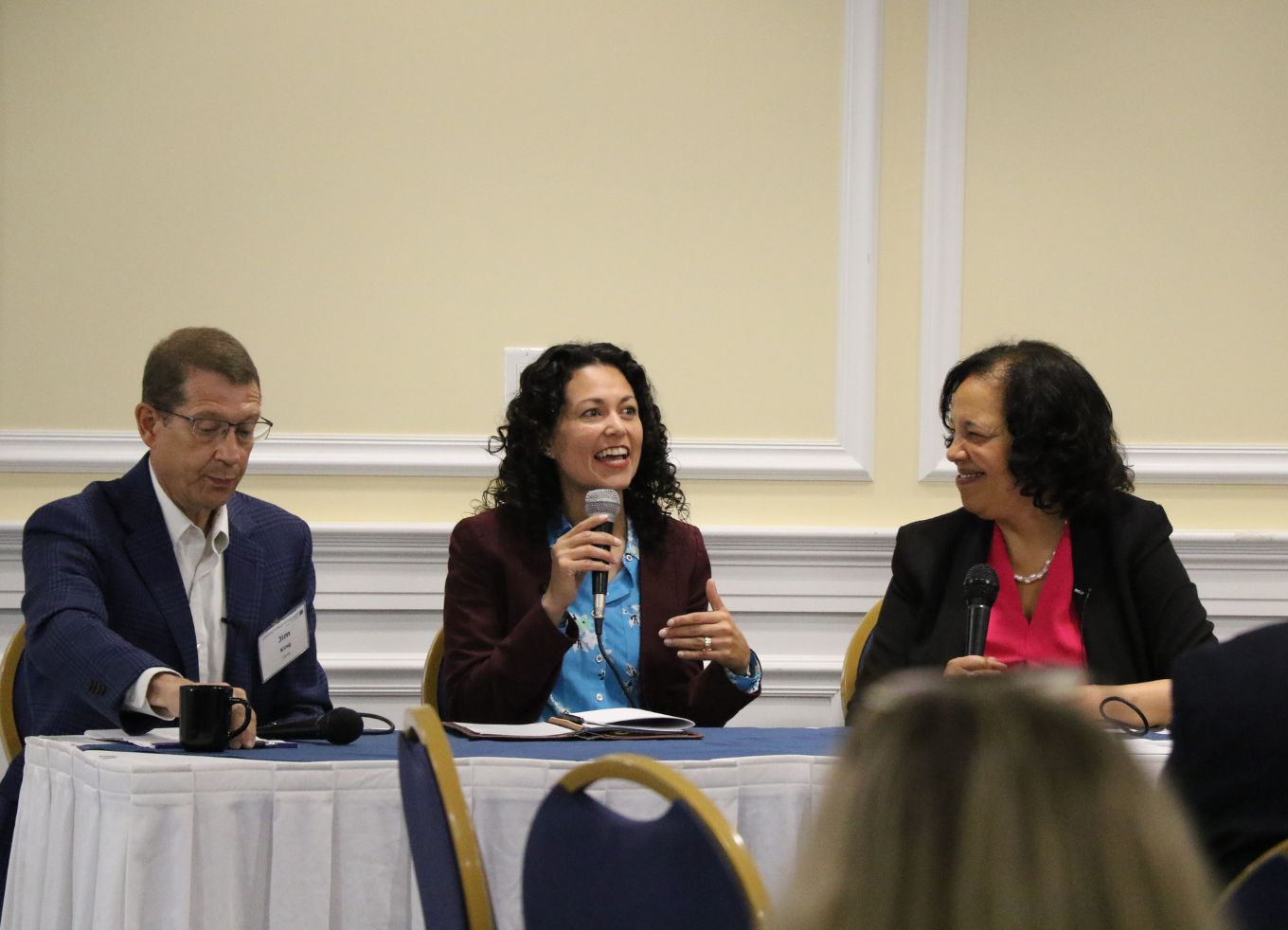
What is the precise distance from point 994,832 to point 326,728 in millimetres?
1604

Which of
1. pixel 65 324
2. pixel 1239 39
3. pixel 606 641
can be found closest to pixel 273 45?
pixel 65 324

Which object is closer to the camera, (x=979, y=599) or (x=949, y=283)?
(x=979, y=599)

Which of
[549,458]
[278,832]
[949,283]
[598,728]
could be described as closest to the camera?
[278,832]

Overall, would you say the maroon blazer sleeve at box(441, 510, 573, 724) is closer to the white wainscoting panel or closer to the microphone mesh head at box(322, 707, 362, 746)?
the microphone mesh head at box(322, 707, 362, 746)

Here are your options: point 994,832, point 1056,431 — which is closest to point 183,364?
point 1056,431

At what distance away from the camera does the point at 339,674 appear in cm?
342

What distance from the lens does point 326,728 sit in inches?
82.7

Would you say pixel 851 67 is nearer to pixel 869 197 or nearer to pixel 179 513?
pixel 869 197

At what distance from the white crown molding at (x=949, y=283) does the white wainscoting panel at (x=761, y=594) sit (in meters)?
0.18

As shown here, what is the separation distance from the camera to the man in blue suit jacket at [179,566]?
235 centimetres

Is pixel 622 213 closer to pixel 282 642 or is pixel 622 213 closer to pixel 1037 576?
pixel 1037 576

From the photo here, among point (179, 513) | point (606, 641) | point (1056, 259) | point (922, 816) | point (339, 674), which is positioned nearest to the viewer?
point (922, 816)

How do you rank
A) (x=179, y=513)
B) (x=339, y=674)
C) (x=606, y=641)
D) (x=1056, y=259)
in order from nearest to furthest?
(x=179, y=513), (x=606, y=641), (x=339, y=674), (x=1056, y=259)

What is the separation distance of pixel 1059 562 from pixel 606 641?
2.99 feet
